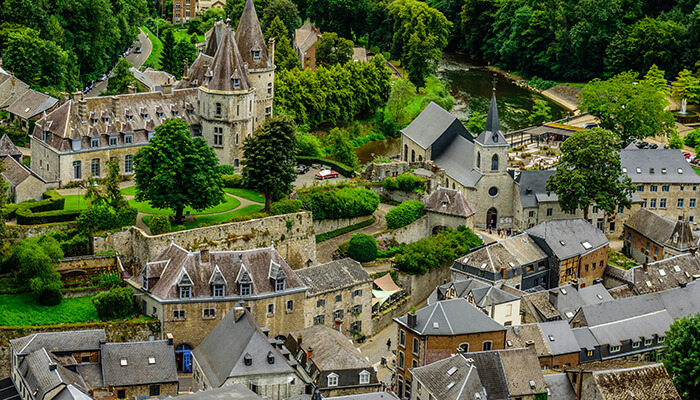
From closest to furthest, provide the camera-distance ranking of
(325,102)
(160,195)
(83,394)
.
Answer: (83,394), (160,195), (325,102)

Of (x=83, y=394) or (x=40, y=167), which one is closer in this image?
(x=83, y=394)

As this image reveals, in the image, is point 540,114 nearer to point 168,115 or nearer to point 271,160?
point 168,115

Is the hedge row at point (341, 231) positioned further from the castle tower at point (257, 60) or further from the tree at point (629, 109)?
the tree at point (629, 109)

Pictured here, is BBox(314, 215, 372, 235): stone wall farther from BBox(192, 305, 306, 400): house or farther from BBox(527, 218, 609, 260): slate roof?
BBox(192, 305, 306, 400): house

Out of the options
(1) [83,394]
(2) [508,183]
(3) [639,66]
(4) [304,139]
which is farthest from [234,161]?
(3) [639,66]

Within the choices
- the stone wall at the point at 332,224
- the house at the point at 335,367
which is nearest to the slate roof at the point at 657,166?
the stone wall at the point at 332,224

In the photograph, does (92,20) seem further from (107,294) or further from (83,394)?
(83,394)
